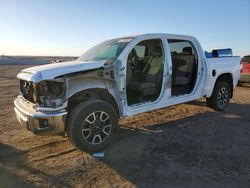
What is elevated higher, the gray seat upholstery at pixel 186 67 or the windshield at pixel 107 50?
the windshield at pixel 107 50

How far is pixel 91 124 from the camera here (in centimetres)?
454

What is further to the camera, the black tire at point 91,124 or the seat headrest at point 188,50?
the seat headrest at point 188,50

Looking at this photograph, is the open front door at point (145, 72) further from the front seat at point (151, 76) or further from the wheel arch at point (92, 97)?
the wheel arch at point (92, 97)

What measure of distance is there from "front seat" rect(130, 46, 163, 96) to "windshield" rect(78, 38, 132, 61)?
833 millimetres

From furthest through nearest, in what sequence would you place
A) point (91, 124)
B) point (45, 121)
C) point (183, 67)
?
point (183, 67) → point (91, 124) → point (45, 121)

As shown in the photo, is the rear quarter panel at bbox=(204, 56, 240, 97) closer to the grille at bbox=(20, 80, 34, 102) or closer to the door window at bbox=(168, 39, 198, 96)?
the door window at bbox=(168, 39, 198, 96)

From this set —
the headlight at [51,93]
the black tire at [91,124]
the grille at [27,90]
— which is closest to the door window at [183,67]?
the black tire at [91,124]

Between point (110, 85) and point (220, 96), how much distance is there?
12.6 feet

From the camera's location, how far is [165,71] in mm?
5660

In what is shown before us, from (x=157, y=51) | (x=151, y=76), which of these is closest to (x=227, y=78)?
(x=157, y=51)

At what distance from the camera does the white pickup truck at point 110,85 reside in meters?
4.23

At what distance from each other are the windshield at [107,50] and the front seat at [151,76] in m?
0.83

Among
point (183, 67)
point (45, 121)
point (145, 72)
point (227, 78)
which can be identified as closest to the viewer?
point (45, 121)

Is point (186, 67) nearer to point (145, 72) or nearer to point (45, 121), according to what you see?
point (145, 72)
